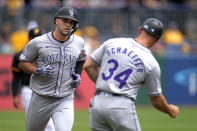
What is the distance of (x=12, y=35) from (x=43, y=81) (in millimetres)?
13128

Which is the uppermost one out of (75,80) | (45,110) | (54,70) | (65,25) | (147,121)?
(65,25)

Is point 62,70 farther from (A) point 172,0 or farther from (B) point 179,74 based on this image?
(A) point 172,0

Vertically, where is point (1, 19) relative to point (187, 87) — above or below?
above

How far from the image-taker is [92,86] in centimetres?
1981

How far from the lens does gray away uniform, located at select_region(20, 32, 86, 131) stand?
28.1 ft

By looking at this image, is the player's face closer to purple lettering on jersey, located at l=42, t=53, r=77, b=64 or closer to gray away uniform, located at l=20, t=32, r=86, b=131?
gray away uniform, located at l=20, t=32, r=86, b=131

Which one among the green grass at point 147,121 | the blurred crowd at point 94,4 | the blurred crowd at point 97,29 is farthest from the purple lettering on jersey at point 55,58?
the blurred crowd at point 94,4

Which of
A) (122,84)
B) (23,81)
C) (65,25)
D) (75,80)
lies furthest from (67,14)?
(23,81)

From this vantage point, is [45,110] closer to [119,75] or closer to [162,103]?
[119,75]

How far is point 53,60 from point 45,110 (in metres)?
0.81

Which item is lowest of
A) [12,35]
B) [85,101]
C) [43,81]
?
[85,101]

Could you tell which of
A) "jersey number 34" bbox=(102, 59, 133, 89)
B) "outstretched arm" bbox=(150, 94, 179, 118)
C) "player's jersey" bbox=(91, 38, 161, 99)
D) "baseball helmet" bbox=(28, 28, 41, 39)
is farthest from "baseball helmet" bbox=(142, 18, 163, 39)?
"baseball helmet" bbox=(28, 28, 41, 39)

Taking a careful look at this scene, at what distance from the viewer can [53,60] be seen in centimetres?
862

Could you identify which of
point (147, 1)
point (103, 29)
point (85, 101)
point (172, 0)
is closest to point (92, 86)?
point (85, 101)
